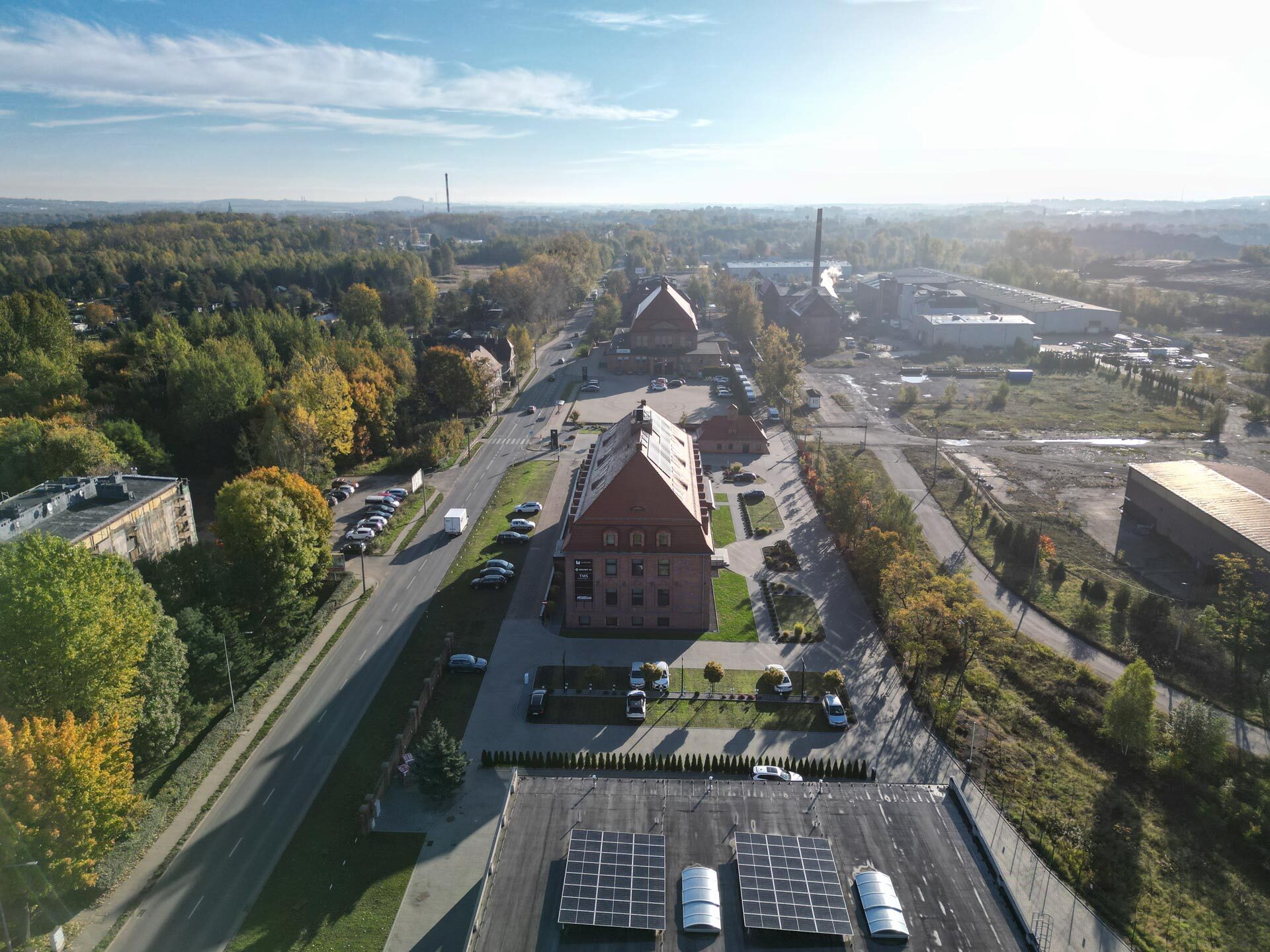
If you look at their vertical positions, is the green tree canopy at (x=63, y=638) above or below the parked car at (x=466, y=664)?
above

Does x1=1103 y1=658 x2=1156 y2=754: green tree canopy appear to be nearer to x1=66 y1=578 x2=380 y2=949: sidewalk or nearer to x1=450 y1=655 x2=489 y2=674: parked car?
x1=450 y1=655 x2=489 y2=674: parked car

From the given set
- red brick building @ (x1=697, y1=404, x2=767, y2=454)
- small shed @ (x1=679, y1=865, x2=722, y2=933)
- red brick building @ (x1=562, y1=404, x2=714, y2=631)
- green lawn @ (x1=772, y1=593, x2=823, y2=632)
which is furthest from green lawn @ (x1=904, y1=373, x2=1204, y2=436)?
small shed @ (x1=679, y1=865, x2=722, y2=933)

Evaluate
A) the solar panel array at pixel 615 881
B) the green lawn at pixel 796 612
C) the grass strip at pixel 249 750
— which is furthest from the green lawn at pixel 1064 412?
the solar panel array at pixel 615 881

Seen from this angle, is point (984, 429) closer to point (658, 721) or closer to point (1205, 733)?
point (1205, 733)

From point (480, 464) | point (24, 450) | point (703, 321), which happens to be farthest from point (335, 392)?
point (703, 321)

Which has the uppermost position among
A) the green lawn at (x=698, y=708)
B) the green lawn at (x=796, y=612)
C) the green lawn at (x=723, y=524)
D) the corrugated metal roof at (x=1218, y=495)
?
the corrugated metal roof at (x=1218, y=495)

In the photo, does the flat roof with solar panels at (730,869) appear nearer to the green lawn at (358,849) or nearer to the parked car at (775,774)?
the parked car at (775,774)

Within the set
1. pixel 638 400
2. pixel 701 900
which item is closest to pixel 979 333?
pixel 638 400
